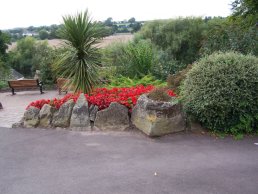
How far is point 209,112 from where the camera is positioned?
236 inches

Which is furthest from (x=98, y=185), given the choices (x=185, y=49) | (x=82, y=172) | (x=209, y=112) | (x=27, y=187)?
(x=185, y=49)

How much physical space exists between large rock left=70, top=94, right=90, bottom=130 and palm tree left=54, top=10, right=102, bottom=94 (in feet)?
4.72

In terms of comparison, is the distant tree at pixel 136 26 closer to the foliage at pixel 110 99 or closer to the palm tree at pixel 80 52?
the palm tree at pixel 80 52

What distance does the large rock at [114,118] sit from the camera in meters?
6.57

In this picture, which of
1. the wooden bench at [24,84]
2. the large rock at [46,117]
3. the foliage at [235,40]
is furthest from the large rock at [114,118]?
the wooden bench at [24,84]

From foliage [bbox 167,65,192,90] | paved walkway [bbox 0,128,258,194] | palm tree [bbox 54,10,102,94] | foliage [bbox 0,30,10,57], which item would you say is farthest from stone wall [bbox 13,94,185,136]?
foliage [bbox 0,30,10,57]

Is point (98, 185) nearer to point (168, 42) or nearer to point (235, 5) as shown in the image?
point (235, 5)

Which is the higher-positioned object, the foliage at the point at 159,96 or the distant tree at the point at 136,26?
the distant tree at the point at 136,26

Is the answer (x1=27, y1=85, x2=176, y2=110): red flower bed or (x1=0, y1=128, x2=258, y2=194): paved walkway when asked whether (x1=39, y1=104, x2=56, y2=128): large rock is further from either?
(x1=0, y1=128, x2=258, y2=194): paved walkway

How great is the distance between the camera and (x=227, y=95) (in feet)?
19.2

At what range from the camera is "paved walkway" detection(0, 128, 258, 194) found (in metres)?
4.20

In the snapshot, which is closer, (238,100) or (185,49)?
(238,100)

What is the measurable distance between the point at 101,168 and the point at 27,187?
1133 mm

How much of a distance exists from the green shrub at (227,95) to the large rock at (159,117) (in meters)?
0.38
